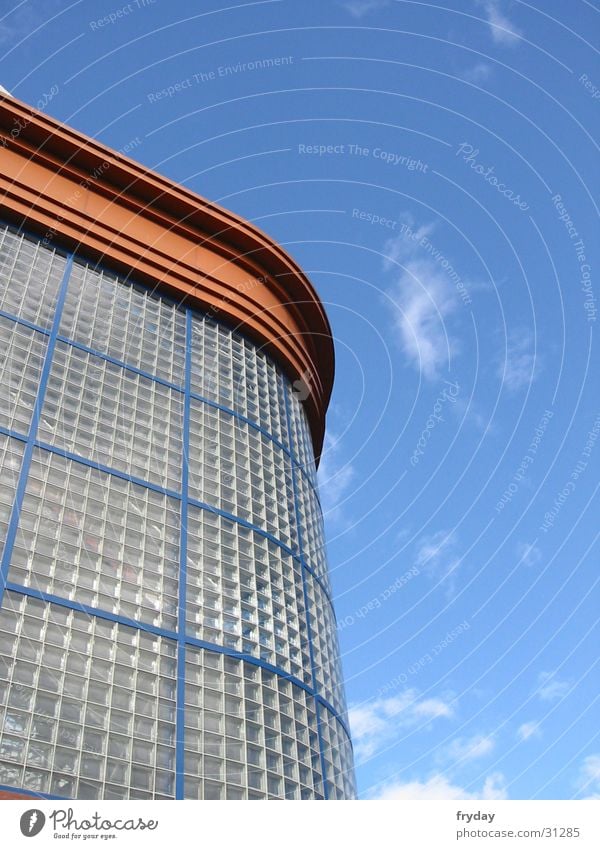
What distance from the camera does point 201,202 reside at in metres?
24.2

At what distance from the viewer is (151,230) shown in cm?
2284

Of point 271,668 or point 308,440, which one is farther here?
point 308,440

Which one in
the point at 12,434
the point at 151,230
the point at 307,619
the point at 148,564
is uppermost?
Answer: the point at 151,230

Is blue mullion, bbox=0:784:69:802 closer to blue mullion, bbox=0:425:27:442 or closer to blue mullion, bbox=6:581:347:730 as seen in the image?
blue mullion, bbox=6:581:347:730

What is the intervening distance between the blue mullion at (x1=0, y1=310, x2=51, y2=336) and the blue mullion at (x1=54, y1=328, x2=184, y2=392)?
350mm

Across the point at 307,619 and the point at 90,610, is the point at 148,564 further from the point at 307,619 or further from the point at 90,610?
the point at 307,619

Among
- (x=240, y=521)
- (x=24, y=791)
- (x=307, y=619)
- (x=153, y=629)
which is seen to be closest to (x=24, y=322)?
(x=240, y=521)

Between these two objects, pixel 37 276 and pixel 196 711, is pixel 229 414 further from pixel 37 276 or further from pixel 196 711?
pixel 196 711

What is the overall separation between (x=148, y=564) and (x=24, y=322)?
649 cm

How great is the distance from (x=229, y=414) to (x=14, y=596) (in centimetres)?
825

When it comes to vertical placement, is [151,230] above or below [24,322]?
above

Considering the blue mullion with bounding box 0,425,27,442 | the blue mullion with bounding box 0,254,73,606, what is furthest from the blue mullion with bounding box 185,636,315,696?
the blue mullion with bounding box 0,425,27,442
